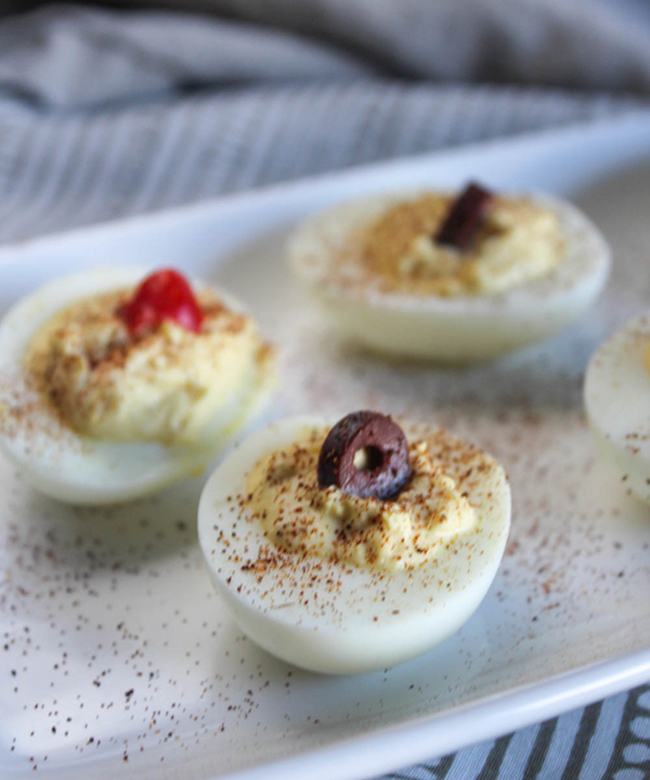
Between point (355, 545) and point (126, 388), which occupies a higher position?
point (355, 545)

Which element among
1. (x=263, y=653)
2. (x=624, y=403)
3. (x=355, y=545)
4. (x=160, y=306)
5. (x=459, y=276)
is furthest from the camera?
(x=459, y=276)

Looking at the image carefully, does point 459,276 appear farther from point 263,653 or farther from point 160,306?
point 263,653

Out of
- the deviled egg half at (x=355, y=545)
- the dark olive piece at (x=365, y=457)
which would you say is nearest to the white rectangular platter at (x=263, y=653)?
the deviled egg half at (x=355, y=545)

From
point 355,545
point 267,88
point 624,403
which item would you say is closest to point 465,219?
point 624,403

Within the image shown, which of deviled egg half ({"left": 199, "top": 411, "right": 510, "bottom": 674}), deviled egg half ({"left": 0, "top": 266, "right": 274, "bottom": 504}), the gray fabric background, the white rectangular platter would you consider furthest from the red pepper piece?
the gray fabric background

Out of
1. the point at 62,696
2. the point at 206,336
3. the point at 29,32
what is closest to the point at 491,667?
the point at 62,696

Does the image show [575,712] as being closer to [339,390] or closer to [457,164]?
[339,390]

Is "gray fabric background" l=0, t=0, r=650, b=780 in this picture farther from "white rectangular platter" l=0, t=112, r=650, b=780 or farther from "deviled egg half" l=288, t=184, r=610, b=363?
"deviled egg half" l=288, t=184, r=610, b=363
